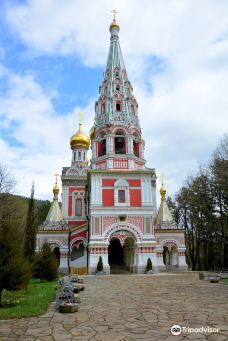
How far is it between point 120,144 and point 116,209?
19.1 ft

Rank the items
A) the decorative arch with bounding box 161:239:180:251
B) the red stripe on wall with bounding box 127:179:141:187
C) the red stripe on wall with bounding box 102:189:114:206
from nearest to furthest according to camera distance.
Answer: the red stripe on wall with bounding box 102:189:114:206, the red stripe on wall with bounding box 127:179:141:187, the decorative arch with bounding box 161:239:180:251

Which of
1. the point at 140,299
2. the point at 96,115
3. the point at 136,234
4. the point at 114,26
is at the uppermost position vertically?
the point at 114,26

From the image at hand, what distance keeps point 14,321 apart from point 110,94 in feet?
78.6

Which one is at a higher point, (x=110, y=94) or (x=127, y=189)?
(x=110, y=94)

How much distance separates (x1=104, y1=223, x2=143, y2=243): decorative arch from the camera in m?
25.1

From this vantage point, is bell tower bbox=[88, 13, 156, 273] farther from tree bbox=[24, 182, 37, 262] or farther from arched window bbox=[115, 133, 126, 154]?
tree bbox=[24, 182, 37, 262]

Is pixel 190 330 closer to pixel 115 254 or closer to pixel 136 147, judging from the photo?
pixel 136 147

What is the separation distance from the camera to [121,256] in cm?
3038

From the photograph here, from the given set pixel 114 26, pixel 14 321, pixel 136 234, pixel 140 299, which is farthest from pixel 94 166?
pixel 14 321

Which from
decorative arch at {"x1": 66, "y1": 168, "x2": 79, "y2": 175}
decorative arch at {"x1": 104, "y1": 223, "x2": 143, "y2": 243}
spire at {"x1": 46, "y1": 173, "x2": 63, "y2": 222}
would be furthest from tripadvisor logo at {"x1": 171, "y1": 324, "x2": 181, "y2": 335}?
decorative arch at {"x1": 66, "y1": 168, "x2": 79, "y2": 175}

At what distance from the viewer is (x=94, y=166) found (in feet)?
89.7

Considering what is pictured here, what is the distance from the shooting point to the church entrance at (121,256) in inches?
1038

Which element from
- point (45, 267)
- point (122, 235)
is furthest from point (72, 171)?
point (45, 267)

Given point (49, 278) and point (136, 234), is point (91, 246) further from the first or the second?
point (49, 278)
